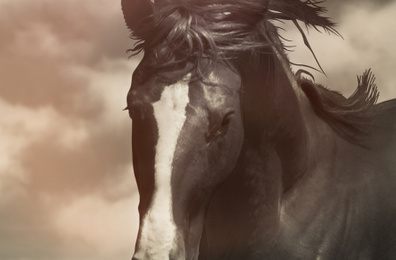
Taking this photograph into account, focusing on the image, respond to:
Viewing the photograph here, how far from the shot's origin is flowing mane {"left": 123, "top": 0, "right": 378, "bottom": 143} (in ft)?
11.9

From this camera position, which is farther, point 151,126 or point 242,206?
point 242,206

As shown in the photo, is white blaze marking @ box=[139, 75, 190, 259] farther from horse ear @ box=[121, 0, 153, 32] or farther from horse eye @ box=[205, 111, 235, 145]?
horse ear @ box=[121, 0, 153, 32]

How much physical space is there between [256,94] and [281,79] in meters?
0.23

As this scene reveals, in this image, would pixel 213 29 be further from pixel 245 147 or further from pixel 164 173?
pixel 164 173

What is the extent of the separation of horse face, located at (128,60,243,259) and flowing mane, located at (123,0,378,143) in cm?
13

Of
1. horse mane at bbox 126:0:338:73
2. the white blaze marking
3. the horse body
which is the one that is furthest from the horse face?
the horse body

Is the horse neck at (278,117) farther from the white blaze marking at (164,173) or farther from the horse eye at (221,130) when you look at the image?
the white blaze marking at (164,173)

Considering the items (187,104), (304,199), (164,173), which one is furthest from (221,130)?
(304,199)

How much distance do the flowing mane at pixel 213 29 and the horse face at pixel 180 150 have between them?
0.44 feet

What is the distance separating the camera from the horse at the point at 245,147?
3324 millimetres

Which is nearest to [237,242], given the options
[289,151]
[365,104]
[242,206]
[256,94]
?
[242,206]

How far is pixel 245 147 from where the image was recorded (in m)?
3.74

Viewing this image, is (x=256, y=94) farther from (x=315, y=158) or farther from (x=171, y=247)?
(x=171, y=247)

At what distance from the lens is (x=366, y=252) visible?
12.9 ft
